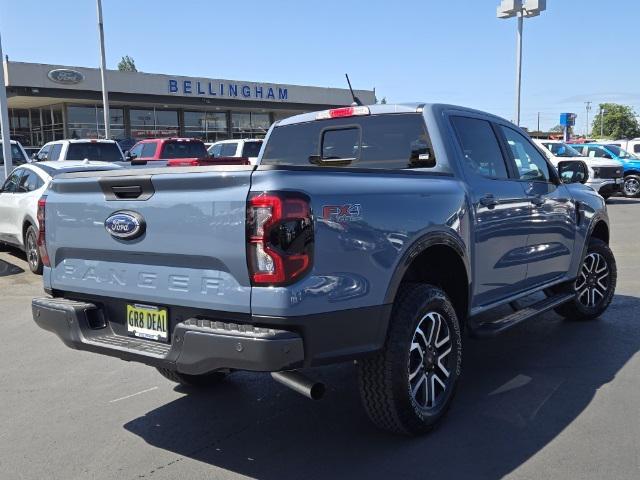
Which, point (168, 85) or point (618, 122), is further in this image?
point (618, 122)

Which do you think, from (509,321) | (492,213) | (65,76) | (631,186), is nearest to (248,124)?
(65,76)

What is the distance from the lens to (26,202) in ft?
32.1

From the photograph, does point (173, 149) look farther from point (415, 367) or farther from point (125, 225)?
point (415, 367)

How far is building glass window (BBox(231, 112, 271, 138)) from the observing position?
44.0m

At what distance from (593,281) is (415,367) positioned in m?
3.44

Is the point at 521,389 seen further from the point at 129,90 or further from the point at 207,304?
the point at 129,90

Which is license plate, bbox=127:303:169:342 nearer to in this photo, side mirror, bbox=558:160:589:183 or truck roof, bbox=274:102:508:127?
truck roof, bbox=274:102:508:127

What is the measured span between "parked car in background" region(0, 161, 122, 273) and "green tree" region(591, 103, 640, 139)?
124 m

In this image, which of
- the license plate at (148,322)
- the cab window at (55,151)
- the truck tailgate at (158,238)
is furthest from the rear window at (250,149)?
the license plate at (148,322)

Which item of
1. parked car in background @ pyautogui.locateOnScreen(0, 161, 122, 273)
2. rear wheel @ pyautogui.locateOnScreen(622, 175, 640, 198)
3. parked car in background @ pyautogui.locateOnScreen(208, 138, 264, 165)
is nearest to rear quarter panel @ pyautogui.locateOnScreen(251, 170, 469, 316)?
parked car in background @ pyautogui.locateOnScreen(0, 161, 122, 273)

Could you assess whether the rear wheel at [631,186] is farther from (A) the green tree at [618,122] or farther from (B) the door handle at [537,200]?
(A) the green tree at [618,122]

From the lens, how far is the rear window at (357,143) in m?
4.62

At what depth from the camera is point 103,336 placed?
366cm

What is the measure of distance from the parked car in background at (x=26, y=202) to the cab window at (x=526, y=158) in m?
6.09
